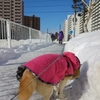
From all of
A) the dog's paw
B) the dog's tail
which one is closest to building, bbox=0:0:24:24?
the dog's paw

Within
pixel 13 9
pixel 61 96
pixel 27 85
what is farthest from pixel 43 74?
pixel 13 9

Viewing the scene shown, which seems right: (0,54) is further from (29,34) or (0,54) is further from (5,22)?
(29,34)

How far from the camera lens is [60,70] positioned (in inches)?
105

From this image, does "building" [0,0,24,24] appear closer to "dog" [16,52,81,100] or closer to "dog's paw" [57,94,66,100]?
"dog's paw" [57,94,66,100]

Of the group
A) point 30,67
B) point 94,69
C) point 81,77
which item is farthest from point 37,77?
point 81,77

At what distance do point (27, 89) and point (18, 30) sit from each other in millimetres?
9218

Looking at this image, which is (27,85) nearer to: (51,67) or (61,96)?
(51,67)

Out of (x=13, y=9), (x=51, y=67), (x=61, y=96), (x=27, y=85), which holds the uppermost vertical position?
(x=13, y=9)

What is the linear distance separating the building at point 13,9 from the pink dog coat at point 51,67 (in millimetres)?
53167

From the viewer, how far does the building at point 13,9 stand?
185 feet

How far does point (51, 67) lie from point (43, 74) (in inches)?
6.8

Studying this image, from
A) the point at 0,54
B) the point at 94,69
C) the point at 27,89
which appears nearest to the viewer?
the point at 27,89

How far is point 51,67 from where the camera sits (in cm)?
255

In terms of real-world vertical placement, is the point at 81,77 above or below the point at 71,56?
below
